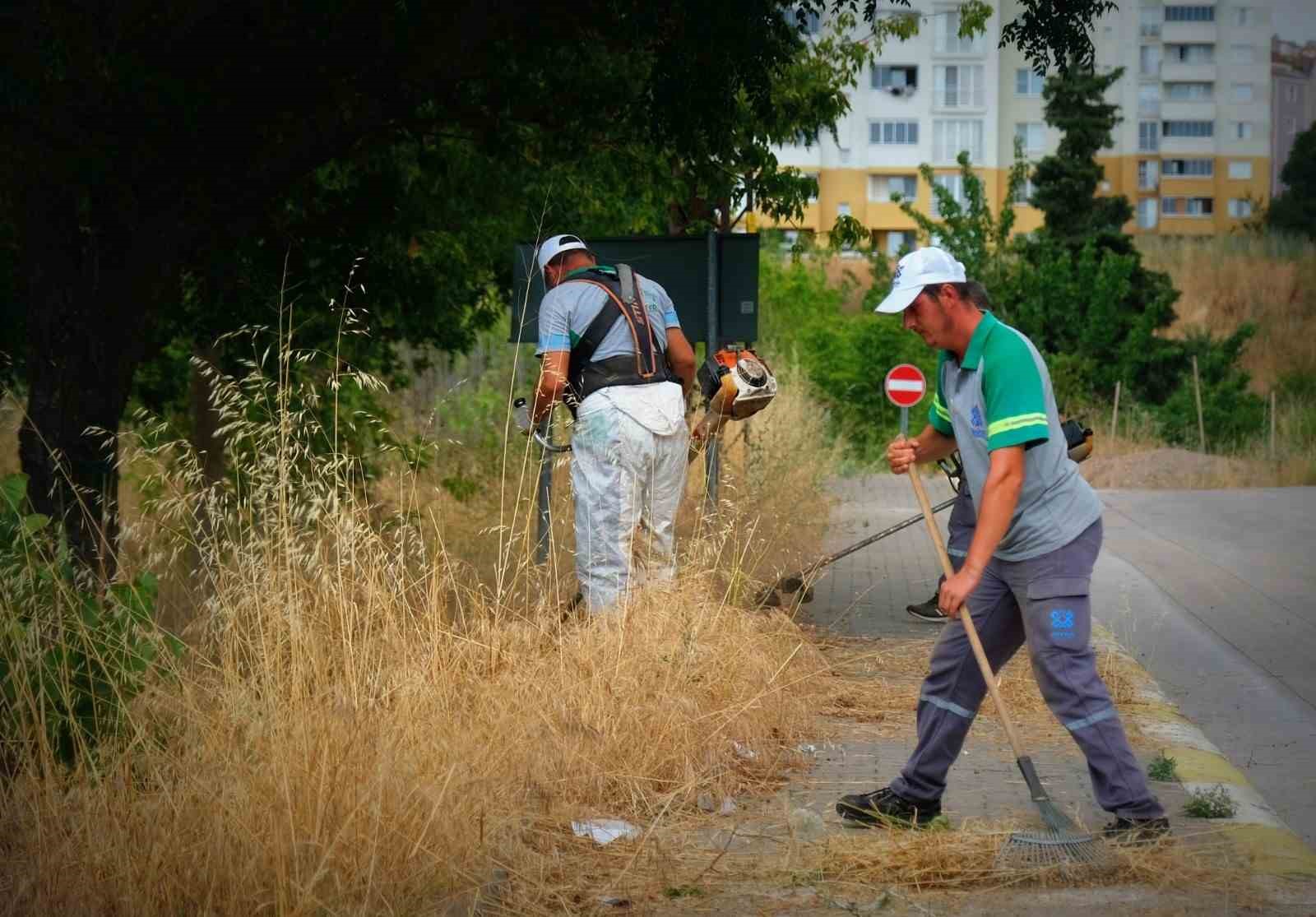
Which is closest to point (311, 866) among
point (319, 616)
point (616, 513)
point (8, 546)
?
point (319, 616)

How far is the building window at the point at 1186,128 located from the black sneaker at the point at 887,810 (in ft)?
283

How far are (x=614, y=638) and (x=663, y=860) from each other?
175cm

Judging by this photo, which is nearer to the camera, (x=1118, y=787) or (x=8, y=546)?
(x=1118, y=787)

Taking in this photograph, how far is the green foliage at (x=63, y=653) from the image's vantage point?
539 cm

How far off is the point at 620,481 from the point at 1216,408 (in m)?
27.5

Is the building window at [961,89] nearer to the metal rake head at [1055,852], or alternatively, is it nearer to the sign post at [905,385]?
the sign post at [905,385]

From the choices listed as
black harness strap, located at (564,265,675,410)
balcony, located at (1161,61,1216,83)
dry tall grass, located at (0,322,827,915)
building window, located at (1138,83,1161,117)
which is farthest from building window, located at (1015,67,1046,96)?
dry tall grass, located at (0,322,827,915)

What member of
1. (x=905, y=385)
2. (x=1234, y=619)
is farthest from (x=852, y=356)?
(x=1234, y=619)

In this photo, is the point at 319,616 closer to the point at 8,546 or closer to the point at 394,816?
the point at 8,546

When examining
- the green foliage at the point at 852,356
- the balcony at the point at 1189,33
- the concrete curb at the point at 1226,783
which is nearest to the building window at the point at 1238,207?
the balcony at the point at 1189,33

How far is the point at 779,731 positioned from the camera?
710 centimetres

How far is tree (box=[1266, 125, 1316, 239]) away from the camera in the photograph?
6619cm

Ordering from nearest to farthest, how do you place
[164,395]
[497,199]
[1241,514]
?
[497,199]
[164,395]
[1241,514]

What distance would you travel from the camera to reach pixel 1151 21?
271ft
